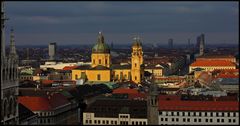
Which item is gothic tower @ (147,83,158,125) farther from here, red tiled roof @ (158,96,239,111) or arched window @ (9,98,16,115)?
arched window @ (9,98,16,115)

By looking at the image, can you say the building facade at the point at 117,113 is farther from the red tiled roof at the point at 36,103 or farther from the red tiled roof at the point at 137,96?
the red tiled roof at the point at 137,96

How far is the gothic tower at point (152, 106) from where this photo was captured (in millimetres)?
62753

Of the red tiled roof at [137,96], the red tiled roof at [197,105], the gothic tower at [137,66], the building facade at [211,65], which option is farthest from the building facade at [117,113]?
the building facade at [211,65]

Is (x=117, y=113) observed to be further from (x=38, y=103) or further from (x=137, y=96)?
(x=137, y=96)

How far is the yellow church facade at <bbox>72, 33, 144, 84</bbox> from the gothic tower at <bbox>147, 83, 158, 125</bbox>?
50.5m

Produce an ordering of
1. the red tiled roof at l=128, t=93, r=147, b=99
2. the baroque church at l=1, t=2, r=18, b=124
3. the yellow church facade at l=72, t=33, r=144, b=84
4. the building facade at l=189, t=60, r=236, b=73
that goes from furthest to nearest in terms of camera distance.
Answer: the building facade at l=189, t=60, r=236, b=73 < the yellow church facade at l=72, t=33, r=144, b=84 < the red tiled roof at l=128, t=93, r=147, b=99 < the baroque church at l=1, t=2, r=18, b=124

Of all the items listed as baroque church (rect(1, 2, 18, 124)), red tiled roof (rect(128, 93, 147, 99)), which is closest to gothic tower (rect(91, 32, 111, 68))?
red tiled roof (rect(128, 93, 147, 99))

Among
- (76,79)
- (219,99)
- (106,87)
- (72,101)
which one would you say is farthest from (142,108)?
(76,79)

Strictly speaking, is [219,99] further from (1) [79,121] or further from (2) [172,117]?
(1) [79,121]

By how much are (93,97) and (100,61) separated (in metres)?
30.0

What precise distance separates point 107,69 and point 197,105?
53.1m

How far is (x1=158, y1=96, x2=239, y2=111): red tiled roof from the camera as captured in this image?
204 feet

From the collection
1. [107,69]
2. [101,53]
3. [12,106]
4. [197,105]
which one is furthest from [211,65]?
[12,106]

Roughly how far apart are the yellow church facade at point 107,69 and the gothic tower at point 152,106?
5055 cm
